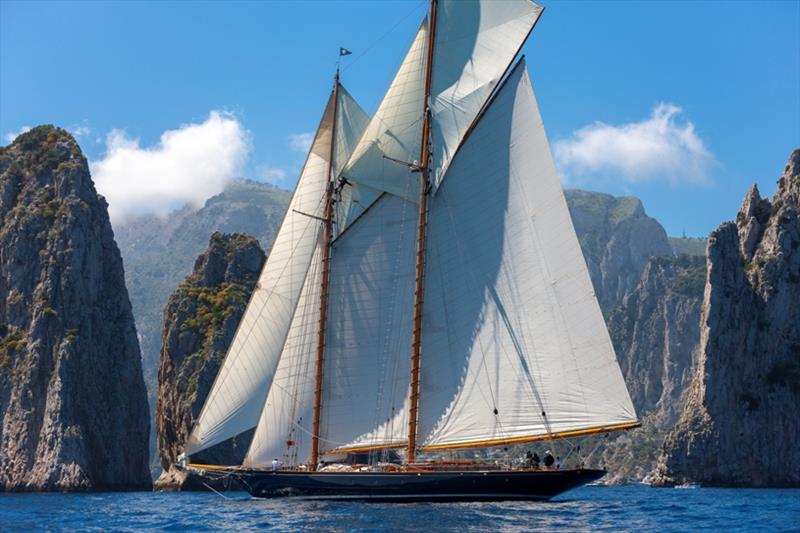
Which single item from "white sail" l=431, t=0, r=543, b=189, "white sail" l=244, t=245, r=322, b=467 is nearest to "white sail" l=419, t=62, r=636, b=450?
"white sail" l=431, t=0, r=543, b=189

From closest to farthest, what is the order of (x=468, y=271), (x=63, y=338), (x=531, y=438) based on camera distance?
(x=531, y=438)
(x=468, y=271)
(x=63, y=338)

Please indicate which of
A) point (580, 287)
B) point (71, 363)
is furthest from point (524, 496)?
point (71, 363)

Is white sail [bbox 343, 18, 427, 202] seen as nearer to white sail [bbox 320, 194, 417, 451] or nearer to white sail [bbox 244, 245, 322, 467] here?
white sail [bbox 320, 194, 417, 451]

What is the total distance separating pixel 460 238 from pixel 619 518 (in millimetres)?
15557

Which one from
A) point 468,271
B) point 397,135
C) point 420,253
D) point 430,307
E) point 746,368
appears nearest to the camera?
point 468,271

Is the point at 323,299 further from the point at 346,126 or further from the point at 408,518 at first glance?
the point at 408,518

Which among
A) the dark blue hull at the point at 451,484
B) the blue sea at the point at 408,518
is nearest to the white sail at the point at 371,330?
the dark blue hull at the point at 451,484

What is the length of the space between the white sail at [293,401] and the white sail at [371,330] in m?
0.93

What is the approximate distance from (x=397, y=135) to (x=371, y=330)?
10.4m

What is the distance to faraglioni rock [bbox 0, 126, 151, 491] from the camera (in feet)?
374

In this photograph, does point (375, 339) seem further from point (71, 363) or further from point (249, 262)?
point (249, 262)

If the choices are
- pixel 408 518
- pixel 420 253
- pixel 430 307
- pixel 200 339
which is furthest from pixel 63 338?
pixel 408 518

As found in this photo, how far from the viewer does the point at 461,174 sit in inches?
2213

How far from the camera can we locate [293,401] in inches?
2313
